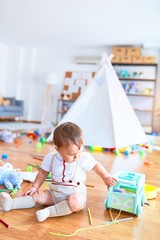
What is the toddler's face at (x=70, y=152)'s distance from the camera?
1.10 metres

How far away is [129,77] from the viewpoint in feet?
19.3

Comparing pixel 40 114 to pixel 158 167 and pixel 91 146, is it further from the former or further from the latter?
pixel 158 167

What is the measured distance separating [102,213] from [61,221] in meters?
0.21

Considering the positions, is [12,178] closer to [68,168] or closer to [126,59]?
[68,168]

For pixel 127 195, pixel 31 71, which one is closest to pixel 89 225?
pixel 127 195

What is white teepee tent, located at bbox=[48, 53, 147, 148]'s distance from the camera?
2.83 metres

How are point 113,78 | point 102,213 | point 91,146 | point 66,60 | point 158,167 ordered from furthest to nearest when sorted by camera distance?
1. point 66,60
2. point 113,78
3. point 91,146
4. point 158,167
5. point 102,213

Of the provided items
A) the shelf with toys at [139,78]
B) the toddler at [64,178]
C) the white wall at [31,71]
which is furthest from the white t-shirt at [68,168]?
the white wall at [31,71]

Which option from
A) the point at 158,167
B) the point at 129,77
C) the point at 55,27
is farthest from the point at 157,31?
the point at 158,167

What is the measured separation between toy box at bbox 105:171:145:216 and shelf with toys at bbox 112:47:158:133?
4578mm

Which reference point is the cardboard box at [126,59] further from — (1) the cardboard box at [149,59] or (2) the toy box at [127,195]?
(2) the toy box at [127,195]

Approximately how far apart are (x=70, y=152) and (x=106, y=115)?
185 cm

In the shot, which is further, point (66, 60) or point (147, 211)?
point (66, 60)

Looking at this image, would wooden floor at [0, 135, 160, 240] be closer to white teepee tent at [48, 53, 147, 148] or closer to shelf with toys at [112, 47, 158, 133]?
white teepee tent at [48, 53, 147, 148]
